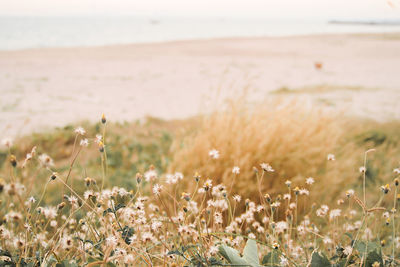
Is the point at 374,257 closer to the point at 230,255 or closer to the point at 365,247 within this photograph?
the point at 365,247

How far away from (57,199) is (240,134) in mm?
2142

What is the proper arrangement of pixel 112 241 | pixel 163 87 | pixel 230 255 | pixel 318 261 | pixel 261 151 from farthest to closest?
1. pixel 163 87
2. pixel 261 151
3. pixel 318 261
4. pixel 230 255
5. pixel 112 241

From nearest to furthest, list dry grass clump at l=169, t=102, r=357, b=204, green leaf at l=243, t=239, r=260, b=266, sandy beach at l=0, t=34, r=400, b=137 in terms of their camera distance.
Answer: green leaf at l=243, t=239, r=260, b=266 → dry grass clump at l=169, t=102, r=357, b=204 → sandy beach at l=0, t=34, r=400, b=137

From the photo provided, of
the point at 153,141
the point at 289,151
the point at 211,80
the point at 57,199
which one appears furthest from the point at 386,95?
the point at 57,199

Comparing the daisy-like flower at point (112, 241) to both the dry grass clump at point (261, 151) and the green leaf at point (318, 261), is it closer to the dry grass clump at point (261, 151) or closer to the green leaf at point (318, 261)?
the green leaf at point (318, 261)

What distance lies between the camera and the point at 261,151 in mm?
3057

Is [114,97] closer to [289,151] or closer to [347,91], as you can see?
[347,91]

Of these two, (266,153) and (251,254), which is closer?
(251,254)

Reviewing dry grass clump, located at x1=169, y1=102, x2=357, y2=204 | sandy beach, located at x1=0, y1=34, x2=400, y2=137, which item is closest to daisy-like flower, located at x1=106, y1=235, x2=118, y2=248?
dry grass clump, located at x1=169, y1=102, x2=357, y2=204

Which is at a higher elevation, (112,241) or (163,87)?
(112,241)

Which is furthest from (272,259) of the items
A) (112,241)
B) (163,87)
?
(163,87)

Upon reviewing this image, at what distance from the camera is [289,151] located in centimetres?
319

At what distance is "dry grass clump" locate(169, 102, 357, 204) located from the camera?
2.97 m

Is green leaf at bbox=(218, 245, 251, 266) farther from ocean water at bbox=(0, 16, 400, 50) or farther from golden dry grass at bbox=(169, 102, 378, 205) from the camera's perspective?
ocean water at bbox=(0, 16, 400, 50)
